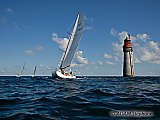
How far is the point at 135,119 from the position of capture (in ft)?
24.5

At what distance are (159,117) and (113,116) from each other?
1.67 meters

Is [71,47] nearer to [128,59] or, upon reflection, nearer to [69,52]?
[69,52]

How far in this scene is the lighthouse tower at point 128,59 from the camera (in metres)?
106

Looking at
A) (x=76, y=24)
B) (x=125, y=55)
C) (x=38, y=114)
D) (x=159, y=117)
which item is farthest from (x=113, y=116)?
(x=125, y=55)

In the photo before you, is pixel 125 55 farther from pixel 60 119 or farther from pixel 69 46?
pixel 60 119

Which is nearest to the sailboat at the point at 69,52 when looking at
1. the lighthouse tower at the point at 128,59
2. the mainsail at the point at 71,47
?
the mainsail at the point at 71,47

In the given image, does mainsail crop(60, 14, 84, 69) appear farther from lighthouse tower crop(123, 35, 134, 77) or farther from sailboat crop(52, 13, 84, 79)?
lighthouse tower crop(123, 35, 134, 77)

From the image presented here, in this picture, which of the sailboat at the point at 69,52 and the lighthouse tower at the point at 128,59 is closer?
the sailboat at the point at 69,52

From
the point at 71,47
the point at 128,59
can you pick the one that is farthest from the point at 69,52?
the point at 128,59

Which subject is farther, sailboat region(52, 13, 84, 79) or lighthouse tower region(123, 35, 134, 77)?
lighthouse tower region(123, 35, 134, 77)

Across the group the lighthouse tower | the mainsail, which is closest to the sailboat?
the mainsail

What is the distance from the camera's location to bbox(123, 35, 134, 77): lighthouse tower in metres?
106

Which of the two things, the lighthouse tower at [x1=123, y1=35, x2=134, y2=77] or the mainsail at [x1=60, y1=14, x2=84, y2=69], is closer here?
the mainsail at [x1=60, y1=14, x2=84, y2=69]

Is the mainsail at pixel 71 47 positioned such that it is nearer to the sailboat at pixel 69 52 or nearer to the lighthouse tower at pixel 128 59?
the sailboat at pixel 69 52
